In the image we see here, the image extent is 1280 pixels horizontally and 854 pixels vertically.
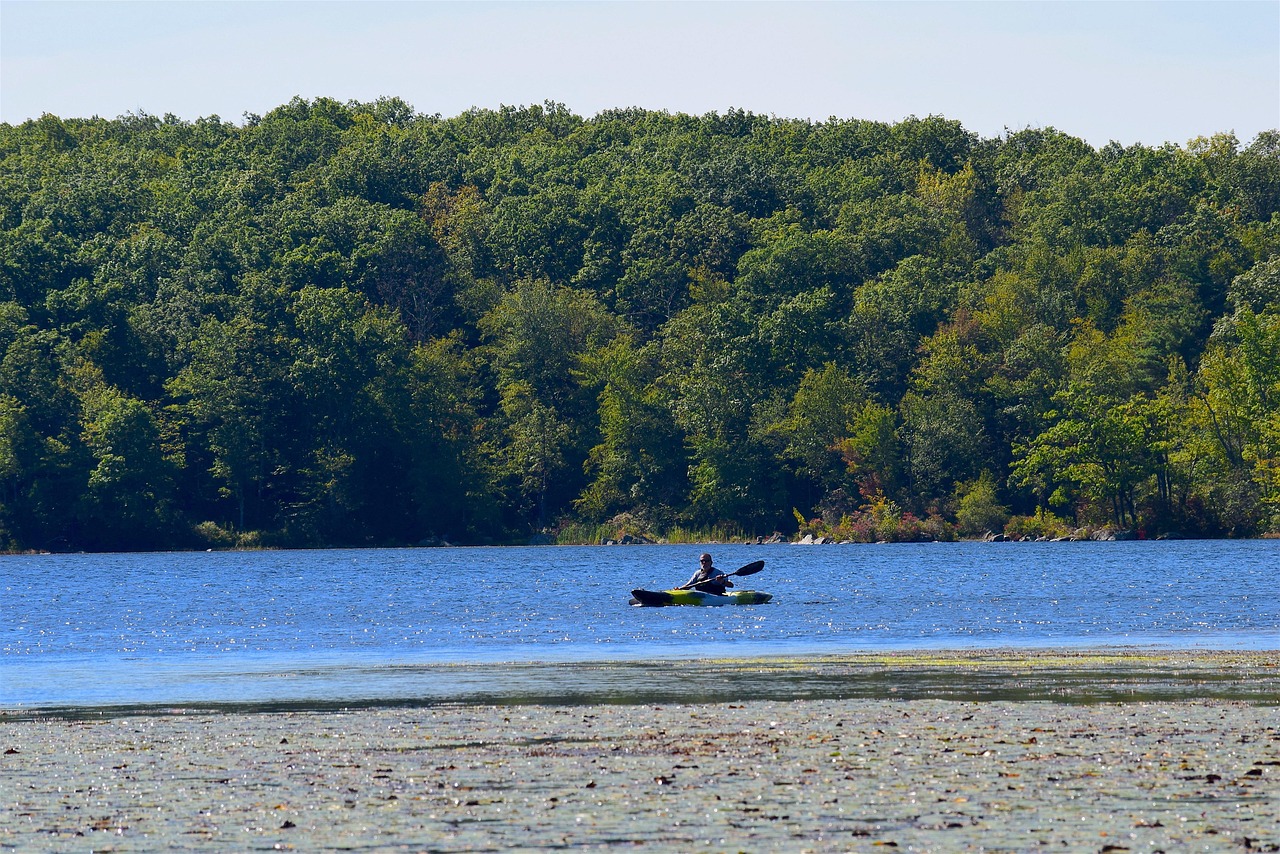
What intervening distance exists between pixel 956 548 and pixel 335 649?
83203 millimetres

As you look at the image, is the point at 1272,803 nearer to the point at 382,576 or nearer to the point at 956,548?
the point at 382,576

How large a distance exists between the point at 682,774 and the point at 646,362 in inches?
5412

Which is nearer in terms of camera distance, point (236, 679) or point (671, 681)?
point (671, 681)

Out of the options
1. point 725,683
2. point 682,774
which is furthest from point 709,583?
point 682,774

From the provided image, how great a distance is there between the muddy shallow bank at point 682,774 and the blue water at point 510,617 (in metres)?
5.88

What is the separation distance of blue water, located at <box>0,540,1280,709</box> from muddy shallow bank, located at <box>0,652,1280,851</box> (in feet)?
19.3

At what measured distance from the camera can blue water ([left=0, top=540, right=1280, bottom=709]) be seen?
124ft

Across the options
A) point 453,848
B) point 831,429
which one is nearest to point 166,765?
point 453,848

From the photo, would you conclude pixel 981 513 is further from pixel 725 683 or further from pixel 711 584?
pixel 725 683

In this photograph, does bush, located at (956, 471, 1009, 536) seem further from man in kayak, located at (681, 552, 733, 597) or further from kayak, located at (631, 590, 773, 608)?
kayak, located at (631, 590, 773, 608)

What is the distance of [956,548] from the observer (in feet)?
405

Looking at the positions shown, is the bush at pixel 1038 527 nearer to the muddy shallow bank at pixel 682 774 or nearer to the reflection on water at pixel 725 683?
the reflection on water at pixel 725 683

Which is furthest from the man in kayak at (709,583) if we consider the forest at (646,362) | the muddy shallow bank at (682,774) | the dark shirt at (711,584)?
the forest at (646,362)

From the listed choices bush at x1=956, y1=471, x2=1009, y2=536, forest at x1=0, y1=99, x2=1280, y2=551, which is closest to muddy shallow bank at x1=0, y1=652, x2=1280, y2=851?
bush at x1=956, y1=471, x2=1009, y2=536
